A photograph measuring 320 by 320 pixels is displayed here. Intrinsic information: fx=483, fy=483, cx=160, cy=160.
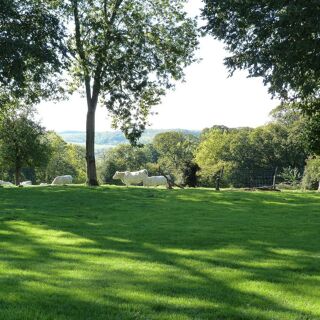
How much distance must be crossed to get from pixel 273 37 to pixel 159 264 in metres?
12.6

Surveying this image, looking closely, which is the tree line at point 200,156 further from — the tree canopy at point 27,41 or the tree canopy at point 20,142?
the tree canopy at point 27,41

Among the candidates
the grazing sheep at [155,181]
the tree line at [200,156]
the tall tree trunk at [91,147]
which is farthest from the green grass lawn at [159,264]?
the tree line at [200,156]

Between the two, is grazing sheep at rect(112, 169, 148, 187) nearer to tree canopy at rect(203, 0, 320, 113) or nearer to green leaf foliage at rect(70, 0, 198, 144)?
green leaf foliage at rect(70, 0, 198, 144)

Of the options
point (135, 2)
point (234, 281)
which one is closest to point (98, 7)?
point (135, 2)

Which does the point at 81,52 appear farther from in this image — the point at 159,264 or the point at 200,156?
the point at 200,156

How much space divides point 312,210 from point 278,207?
147cm

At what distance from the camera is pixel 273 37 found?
18938mm

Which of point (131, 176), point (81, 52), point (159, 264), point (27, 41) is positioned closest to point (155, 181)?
point (131, 176)

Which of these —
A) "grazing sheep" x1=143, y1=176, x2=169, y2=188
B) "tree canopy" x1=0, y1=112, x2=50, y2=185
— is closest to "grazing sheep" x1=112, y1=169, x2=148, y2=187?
"grazing sheep" x1=143, y1=176, x2=169, y2=188

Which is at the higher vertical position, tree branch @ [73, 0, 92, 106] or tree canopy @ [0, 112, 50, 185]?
tree branch @ [73, 0, 92, 106]

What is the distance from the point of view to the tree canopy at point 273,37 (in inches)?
653

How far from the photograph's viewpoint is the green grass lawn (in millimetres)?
6781

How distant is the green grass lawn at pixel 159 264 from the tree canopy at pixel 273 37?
5.44 metres

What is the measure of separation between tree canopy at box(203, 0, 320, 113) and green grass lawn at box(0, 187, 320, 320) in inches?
214
